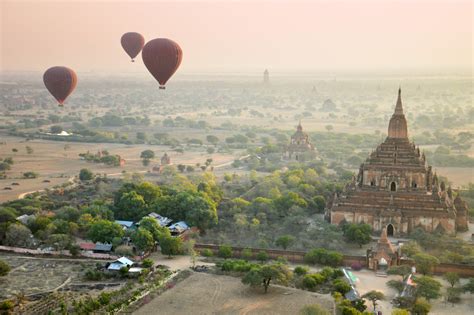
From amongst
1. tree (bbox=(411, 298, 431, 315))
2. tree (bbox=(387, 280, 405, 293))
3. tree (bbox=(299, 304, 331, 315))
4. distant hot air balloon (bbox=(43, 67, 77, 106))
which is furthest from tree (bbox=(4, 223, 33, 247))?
tree (bbox=(411, 298, 431, 315))

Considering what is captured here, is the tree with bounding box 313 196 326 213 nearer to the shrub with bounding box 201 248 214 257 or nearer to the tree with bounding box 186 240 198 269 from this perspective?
the shrub with bounding box 201 248 214 257

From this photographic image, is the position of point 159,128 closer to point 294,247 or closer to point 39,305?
point 294,247

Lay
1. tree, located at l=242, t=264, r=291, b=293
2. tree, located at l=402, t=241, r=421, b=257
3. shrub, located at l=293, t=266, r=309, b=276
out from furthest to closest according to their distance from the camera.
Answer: tree, located at l=402, t=241, r=421, b=257 → shrub, located at l=293, t=266, r=309, b=276 → tree, located at l=242, t=264, r=291, b=293

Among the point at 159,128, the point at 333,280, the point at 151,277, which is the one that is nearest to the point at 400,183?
the point at 333,280

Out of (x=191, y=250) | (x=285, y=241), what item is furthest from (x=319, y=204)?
(x=191, y=250)

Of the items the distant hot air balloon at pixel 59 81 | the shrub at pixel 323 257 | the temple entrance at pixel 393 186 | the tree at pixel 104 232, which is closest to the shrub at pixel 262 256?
the shrub at pixel 323 257
